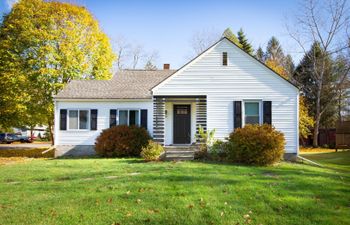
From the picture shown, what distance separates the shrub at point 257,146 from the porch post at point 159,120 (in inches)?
188

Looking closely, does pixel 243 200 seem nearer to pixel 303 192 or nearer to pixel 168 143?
pixel 303 192

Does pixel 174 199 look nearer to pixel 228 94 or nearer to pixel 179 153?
pixel 179 153

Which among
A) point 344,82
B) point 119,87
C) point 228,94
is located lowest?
point 228,94

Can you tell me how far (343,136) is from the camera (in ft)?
79.4

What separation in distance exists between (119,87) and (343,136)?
17.7 meters

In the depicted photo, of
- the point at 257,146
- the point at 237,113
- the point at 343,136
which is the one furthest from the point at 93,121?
the point at 343,136

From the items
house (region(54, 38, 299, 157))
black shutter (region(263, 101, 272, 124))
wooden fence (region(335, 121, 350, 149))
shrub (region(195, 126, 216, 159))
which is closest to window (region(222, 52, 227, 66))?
house (region(54, 38, 299, 157))

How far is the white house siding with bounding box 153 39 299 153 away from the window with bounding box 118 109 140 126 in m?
2.79

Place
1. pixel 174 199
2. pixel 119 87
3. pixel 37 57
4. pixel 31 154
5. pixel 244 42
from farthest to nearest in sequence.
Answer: pixel 244 42 → pixel 37 57 → pixel 31 154 → pixel 119 87 → pixel 174 199

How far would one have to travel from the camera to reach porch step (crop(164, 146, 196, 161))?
1552cm

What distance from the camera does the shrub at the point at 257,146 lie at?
1328 cm

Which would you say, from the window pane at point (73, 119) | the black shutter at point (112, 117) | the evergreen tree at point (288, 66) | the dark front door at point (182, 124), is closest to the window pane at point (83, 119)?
the window pane at point (73, 119)

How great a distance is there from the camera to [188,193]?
7695 mm

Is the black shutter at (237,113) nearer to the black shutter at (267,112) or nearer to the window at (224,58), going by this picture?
the black shutter at (267,112)
